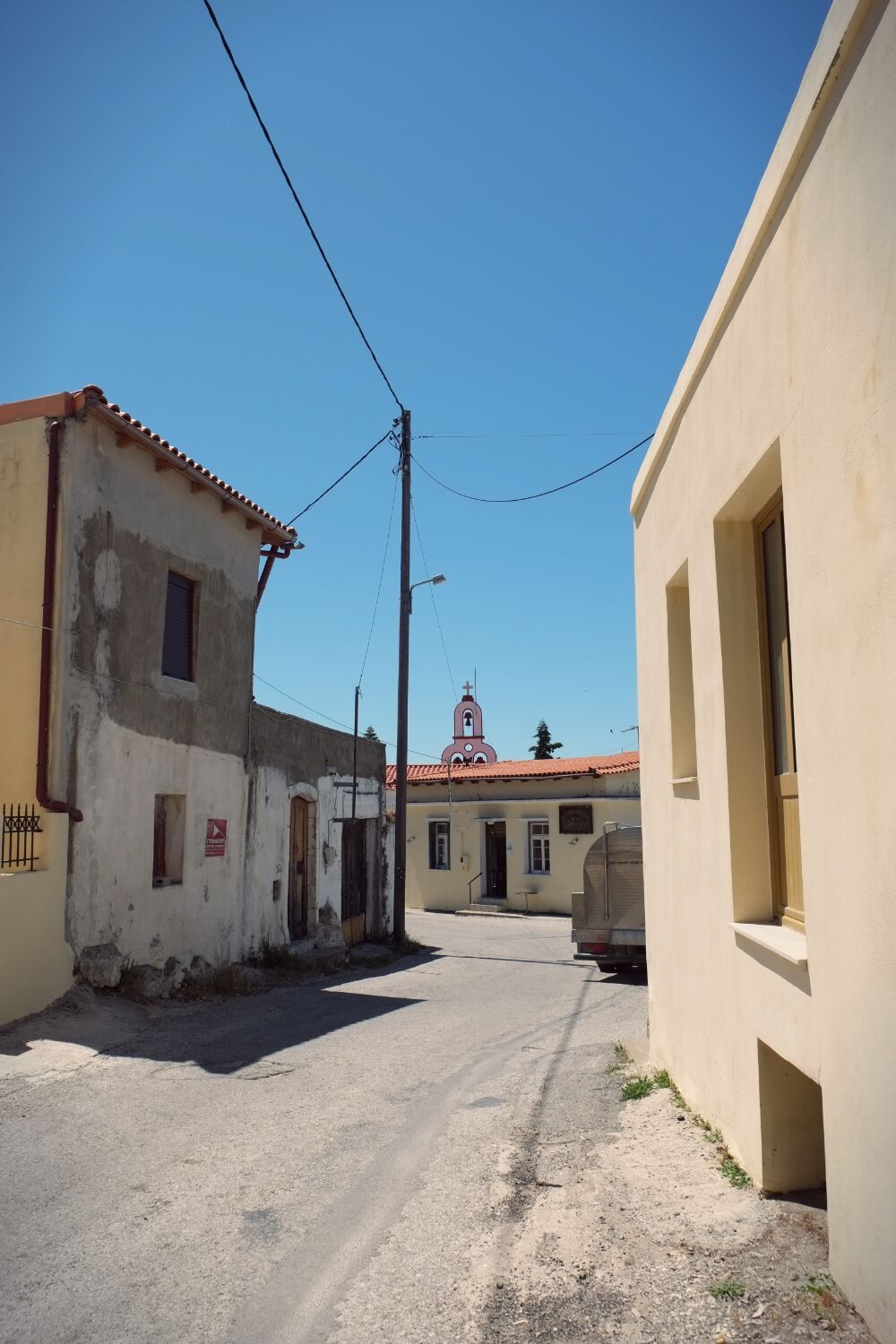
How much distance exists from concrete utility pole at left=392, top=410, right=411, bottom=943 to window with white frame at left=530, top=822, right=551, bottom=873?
9.76 m

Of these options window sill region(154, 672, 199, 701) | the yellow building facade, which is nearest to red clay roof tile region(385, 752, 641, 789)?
the yellow building facade

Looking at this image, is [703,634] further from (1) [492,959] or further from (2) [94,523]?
(1) [492,959]

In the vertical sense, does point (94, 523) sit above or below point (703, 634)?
above

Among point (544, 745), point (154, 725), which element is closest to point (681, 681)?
point (154, 725)

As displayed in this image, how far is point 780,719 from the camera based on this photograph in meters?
5.45

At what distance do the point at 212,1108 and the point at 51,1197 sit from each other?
2.04 metres

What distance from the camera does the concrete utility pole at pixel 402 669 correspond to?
67.7ft

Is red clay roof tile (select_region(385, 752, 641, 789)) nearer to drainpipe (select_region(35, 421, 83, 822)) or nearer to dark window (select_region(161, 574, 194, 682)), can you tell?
dark window (select_region(161, 574, 194, 682))

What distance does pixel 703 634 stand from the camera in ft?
20.2

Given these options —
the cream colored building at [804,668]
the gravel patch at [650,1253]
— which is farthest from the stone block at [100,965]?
the cream colored building at [804,668]

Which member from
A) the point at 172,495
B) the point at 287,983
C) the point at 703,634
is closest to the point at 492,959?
the point at 287,983

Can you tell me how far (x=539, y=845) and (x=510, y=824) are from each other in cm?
113

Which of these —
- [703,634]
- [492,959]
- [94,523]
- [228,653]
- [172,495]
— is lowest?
[492,959]

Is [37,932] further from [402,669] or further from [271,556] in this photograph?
[402,669]
